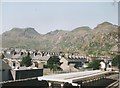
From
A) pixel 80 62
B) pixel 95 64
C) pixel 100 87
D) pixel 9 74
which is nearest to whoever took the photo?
pixel 9 74

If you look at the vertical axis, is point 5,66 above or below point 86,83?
above

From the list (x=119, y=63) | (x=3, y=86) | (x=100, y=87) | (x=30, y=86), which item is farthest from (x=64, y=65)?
(x=3, y=86)

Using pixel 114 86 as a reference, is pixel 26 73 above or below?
above

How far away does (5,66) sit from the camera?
2250cm

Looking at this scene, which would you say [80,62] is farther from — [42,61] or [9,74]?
[9,74]

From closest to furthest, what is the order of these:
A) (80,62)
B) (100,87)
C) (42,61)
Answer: (100,87) < (42,61) < (80,62)

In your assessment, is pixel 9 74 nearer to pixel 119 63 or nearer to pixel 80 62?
pixel 119 63

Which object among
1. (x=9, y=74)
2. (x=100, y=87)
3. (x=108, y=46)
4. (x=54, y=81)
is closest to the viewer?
(x=54, y=81)

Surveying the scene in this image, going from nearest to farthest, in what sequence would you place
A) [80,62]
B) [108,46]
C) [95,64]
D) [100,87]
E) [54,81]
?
[54,81], [100,87], [95,64], [80,62], [108,46]

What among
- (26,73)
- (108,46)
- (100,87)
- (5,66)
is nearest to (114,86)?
(100,87)

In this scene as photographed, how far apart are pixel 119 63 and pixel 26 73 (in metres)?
27.3

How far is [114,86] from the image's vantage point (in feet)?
79.4

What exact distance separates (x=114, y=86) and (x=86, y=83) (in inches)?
167

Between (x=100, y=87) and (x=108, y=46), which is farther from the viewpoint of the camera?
(x=108, y=46)
